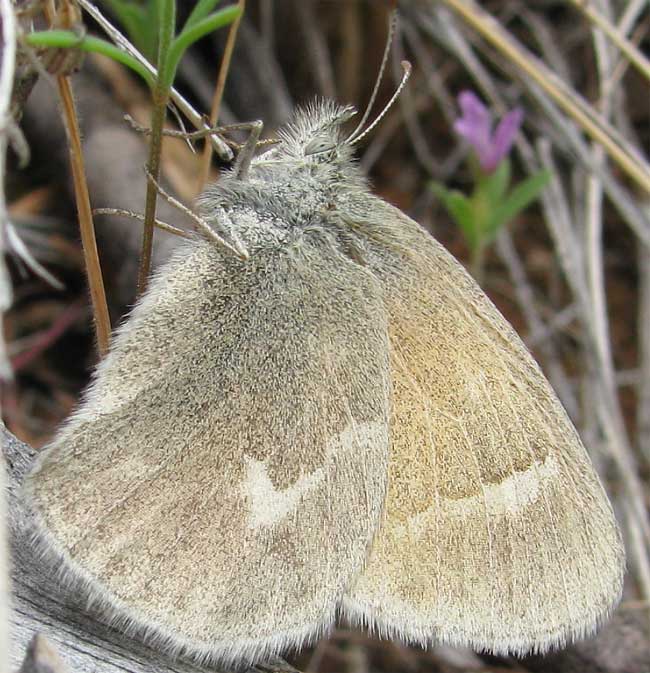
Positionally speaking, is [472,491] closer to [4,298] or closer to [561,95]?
[4,298]

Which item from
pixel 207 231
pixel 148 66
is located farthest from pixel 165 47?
pixel 207 231

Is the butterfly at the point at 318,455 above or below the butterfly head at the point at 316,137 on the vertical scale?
Result: below

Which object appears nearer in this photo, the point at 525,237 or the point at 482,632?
the point at 482,632

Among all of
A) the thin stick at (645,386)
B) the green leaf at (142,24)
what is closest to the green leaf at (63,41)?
the green leaf at (142,24)

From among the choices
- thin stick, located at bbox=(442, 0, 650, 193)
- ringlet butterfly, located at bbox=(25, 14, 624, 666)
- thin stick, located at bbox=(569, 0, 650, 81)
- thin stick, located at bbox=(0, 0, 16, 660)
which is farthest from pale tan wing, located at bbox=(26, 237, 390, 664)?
thin stick, located at bbox=(569, 0, 650, 81)

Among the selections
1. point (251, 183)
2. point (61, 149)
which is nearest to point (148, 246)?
point (251, 183)

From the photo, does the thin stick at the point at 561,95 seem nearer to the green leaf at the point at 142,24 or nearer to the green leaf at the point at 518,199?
the green leaf at the point at 518,199

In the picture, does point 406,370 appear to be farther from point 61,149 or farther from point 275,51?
point 275,51
